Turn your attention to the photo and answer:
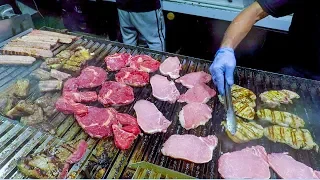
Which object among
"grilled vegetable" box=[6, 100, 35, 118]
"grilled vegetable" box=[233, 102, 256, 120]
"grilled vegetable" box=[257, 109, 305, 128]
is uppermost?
"grilled vegetable" box=[6, 100, 35, 118]

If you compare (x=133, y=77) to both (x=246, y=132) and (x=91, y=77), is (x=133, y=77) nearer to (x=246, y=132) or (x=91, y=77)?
(x=91, y=77)

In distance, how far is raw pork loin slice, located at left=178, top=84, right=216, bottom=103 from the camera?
11.1ft

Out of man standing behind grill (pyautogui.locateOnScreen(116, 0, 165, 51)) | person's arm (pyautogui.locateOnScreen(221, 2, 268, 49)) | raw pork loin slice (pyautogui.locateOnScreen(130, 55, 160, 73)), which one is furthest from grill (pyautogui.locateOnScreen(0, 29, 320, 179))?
man standing behind grill (pyautogui.locateOnScreen(116, 0, 165, 51))

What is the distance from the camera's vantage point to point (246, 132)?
2900mm

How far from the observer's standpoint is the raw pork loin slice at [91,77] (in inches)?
140

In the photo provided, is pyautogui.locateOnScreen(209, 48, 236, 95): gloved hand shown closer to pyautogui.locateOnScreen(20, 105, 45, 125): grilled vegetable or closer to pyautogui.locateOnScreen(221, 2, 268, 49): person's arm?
pyautogui.locateOnScreen(221, 2, 268, 49): person's arm

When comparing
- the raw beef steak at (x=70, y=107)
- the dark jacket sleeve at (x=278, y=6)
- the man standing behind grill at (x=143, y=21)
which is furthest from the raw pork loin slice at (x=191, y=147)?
the man standing behind grill at (x=143, y=21)

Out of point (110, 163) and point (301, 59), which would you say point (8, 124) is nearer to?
point (110, 163)

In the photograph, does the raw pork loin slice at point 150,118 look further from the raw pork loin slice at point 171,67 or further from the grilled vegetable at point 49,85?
the grilled vegetable at point 49,85

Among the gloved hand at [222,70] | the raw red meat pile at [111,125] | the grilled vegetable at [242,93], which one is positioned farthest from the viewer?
the grilled vegetable at [242,93]

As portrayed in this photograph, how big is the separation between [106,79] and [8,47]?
1.68m

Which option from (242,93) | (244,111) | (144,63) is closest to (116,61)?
(144,63)

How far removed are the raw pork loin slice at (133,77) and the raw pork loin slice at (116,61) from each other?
0.46 ft

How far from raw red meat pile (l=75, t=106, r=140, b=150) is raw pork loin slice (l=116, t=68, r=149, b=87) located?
1.89ft
